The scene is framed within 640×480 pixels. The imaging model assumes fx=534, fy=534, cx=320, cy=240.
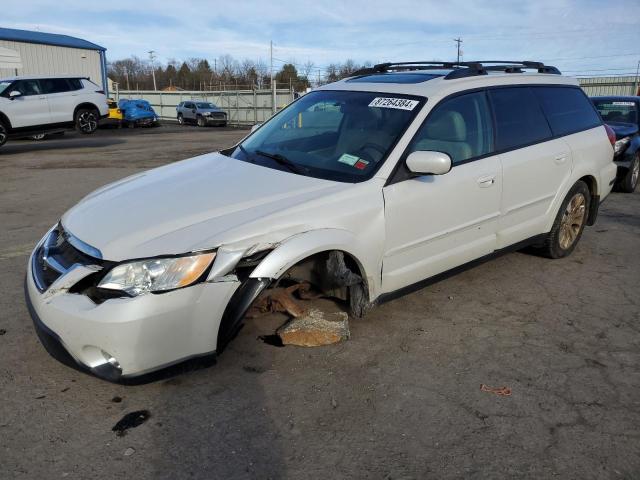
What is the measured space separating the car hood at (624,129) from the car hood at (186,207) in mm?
7369

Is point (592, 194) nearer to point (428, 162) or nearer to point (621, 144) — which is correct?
point (428, 162)

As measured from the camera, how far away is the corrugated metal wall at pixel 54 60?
25969 millimetres

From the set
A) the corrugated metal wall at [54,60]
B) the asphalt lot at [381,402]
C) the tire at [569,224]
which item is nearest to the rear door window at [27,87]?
the corrugated metal wall at [54,60]

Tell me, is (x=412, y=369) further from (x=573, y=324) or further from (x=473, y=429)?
(x=573, y=324)

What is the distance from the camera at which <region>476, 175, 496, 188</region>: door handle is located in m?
3.93

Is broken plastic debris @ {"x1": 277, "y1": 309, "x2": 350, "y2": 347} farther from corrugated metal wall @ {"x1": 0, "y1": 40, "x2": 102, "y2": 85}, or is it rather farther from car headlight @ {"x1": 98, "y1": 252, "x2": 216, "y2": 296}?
corrugated metal wall @ {"x1": 0, "y1": 40, "x2": 102, "y2": 85}

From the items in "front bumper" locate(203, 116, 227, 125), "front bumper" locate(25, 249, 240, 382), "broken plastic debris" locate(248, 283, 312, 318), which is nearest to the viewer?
"front bumper" locate(25, 249, 240, 382)

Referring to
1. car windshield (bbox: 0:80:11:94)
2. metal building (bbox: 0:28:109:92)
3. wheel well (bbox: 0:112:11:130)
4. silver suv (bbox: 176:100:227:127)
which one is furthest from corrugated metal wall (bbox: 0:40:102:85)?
wheel well (bbox: 0:112:11:130)

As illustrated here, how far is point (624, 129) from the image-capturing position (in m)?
8.92

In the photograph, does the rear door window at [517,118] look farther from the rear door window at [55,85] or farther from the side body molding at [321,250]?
the rear door window at [55,85]

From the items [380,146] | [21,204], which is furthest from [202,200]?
[21,204]

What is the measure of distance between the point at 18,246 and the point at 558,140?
549 centimetres

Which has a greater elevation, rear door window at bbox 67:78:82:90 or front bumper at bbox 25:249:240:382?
rear door window at bbox 67:78:82:90

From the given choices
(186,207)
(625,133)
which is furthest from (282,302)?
(625,133)
